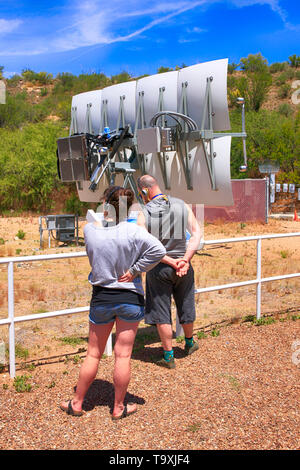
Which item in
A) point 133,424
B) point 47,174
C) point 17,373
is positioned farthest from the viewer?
point 47,174

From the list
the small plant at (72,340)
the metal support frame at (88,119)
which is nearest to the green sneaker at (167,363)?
the small plant at (72,340)

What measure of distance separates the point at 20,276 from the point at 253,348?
21.6ft

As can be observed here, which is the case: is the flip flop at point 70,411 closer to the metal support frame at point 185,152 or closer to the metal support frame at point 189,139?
the metal support frame at point 189,139

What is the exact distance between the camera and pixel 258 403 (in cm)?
375

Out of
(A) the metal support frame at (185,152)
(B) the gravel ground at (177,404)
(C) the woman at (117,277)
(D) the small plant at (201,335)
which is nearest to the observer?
(B) the gravel ground at (177,404)

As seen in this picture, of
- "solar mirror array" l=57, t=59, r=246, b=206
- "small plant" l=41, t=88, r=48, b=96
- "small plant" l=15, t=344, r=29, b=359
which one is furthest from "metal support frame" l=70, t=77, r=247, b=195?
"small plant" l=41, t=88, r=48, b=96

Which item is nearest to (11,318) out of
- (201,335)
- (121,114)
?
(201,335)

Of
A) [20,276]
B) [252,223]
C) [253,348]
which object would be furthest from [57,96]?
[253,348]

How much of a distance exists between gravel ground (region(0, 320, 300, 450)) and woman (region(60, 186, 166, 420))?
256 millimetres

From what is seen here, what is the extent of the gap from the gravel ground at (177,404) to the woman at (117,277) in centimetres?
26

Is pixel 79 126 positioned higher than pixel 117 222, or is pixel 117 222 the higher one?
pixel 79 126

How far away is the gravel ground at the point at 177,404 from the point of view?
320 cm

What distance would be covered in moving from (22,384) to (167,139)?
587 cm
